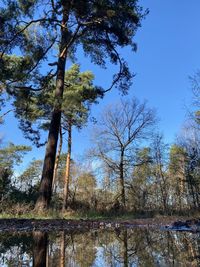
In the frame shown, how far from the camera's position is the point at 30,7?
41.2 feet

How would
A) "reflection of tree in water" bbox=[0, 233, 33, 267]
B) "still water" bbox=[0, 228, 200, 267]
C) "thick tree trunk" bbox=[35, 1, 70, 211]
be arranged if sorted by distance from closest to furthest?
"still water" bbox=[0, 228, 200, 267], "reflection of tree in water" bbox=[0, 233, 33, 267], "thick tree trunk" bbox=[35, 1, 70, 211]

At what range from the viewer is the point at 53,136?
11.4 metres

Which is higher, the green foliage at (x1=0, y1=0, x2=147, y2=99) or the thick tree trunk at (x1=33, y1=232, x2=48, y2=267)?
the green foliage at (x1=0, y1=0, x2=147, y2=99)

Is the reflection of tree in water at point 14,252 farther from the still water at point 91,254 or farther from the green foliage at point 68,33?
the green foliage at point 68,33

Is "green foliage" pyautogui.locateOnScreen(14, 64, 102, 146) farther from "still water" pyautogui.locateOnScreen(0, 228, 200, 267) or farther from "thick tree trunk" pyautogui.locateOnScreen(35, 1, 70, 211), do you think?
"still water" pyautogui.locateOnScreen(0, 228, 200, 267)

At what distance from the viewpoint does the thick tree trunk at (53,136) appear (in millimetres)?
10297

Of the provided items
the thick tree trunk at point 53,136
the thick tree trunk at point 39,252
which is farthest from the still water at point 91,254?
the thick tree trunk at point 53,136

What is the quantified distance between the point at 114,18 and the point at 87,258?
10.4 meters

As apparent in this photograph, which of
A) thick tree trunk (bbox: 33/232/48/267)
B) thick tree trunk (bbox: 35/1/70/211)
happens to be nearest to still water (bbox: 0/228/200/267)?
thick tree trunk (bbox: 33/232/48/267)

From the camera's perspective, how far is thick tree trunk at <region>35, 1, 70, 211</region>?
10.3m

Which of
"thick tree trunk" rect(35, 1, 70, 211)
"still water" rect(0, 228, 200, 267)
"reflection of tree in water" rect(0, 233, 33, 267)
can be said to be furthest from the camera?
Answer: "thick tree trunk" rect(35, 1, 70, 211)

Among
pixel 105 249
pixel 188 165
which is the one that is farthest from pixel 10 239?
pixel 188 165

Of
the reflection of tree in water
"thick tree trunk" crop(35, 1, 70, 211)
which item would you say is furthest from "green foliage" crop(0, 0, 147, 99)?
the reflection of tree in water

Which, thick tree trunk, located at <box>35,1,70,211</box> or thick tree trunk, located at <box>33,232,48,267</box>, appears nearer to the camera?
thick tree trunk, located at <box>33,232,48,267</box>
